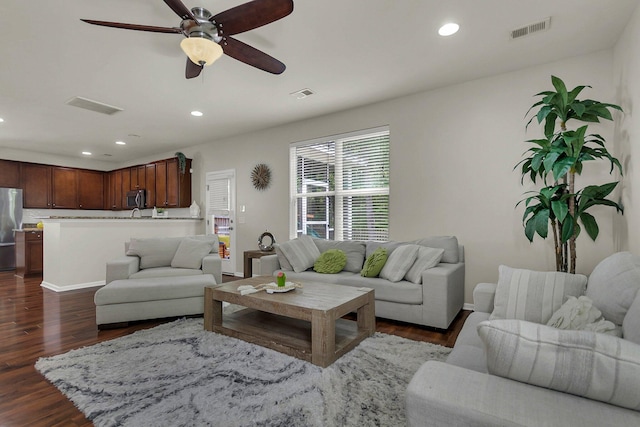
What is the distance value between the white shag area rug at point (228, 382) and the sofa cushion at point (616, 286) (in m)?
1.10

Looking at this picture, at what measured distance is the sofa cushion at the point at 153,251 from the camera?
3840mm

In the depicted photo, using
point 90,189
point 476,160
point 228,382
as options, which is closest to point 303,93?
point 476,160

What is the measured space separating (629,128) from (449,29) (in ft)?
5.45

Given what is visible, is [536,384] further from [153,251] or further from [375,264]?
[153,251]

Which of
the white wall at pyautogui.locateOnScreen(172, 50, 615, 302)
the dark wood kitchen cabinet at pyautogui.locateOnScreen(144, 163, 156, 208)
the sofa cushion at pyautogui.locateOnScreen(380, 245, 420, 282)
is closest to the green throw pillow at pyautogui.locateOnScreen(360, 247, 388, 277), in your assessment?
the sofa cushion at pyautogui.locateOnScreen(380, 245, 420, 282)

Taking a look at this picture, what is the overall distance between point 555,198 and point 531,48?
1.45m

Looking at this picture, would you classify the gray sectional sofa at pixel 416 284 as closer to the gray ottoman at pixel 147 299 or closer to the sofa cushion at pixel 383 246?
the sofa cushion at pixel 383 246

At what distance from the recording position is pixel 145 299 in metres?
3.11

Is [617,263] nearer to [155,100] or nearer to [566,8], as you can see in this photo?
[566,8]

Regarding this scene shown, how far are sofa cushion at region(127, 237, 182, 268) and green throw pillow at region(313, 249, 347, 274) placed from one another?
73.3 inches

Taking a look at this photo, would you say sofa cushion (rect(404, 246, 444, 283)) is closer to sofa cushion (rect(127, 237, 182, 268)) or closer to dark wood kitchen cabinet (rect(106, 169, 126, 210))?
sofa cushion (rect(127, 237, 182, 268))

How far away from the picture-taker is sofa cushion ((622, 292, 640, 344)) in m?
1.10

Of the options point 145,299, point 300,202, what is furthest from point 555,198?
point 145,299

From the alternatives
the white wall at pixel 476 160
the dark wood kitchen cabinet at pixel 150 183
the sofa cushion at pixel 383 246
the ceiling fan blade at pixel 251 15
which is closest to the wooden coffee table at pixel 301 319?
the sofa cushion at pixel 383 246
